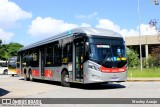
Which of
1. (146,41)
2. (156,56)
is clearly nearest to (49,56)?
(156,56)

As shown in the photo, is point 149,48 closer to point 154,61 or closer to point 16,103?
point 154,61

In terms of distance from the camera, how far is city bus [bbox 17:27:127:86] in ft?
61.0

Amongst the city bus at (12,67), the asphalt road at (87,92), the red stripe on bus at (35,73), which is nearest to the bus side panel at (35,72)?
the red stripe on bus at (35,73)

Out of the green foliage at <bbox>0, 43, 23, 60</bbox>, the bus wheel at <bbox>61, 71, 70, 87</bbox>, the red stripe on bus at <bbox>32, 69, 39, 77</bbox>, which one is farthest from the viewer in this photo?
the green foliage at <bbox>0, 43, 23, 60</bbox>

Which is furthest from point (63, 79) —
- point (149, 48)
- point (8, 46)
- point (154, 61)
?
point (8, 46)

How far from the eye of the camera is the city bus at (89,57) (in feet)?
61.0

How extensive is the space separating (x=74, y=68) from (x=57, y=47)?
10.6 ft

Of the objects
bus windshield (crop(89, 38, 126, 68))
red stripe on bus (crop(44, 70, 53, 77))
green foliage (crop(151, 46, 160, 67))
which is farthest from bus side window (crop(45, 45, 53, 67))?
green foliage (crop(151, 46, 160, 67))

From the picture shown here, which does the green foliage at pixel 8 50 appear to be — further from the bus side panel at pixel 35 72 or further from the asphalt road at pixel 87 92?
the asphalt road at pixel 87 92

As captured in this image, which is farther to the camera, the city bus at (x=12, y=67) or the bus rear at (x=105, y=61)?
the city bus at (x=12, y=67)

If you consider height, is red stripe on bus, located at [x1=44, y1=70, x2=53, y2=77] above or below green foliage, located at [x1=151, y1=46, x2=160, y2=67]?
below

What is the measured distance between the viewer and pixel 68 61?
68.7ft

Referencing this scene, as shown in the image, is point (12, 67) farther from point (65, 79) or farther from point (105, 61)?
point (105, 61)

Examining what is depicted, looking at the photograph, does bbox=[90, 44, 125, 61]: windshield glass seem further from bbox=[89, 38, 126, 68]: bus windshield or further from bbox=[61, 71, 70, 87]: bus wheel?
bbox=[61, 71, 70, 87]: bus wheel
